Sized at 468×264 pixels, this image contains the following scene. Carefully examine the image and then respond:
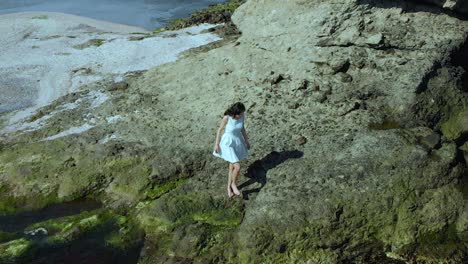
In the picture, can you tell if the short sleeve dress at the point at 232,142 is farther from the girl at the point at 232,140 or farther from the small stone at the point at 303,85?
the small stone at the point at 303,85

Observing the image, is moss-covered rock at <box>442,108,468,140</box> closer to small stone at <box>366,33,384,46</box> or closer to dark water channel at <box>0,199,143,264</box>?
small stone at <box>366,33,384,46</box>

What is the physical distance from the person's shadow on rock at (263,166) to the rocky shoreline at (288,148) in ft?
0.13

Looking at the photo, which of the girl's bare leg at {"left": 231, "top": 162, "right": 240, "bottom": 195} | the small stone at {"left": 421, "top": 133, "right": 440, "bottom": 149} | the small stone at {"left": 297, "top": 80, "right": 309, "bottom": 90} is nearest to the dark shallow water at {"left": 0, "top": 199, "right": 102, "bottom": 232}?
the girl's bare leg at {"left": 231, "top": 162, "right": 240, "bottom": 195}

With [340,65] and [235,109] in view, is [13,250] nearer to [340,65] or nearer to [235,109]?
[235,109]

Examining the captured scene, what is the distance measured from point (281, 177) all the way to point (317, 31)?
668 cm

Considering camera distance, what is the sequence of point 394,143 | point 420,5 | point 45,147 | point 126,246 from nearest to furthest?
point 126,246, point 394,143, point 45,147, point 420,5

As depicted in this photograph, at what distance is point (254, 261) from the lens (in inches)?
437

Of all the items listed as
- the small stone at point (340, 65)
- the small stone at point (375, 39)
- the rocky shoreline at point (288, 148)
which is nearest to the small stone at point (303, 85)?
the rocky shoreline at point (288, 148)

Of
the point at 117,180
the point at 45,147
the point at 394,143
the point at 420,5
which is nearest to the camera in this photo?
the point at 394,143

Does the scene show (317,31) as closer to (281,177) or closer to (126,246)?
(281,177)

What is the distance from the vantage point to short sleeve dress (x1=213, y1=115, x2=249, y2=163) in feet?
39.9

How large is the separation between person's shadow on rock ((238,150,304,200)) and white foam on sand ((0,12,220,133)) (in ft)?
23.6

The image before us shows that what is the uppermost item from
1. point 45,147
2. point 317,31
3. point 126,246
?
point 317,31

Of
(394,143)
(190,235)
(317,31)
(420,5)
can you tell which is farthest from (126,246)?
(420,5)
